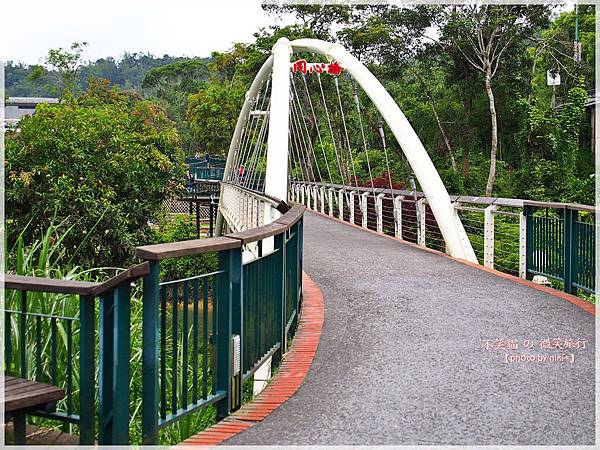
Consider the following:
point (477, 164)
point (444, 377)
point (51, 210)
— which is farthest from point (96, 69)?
point (444, 377)

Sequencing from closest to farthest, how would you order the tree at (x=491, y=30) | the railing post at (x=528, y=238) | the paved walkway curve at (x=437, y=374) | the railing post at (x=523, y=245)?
the paved walkway curve at (x=437, y=374), the railing post at (x=528, y=238), the railing post at (x=523, y=245), the tree at (x=491, y=30)

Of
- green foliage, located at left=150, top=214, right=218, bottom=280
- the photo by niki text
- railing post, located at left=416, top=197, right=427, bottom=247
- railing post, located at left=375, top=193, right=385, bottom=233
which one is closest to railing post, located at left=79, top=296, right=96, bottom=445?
the photo by niki text

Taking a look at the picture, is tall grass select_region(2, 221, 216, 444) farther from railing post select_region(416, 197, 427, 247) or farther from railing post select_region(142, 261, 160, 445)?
railing post select_region(416, 197, 427, 247)

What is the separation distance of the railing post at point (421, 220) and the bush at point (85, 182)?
20.3 feet

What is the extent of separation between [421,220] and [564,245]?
5422mm

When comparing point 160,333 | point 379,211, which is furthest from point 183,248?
point 379,211

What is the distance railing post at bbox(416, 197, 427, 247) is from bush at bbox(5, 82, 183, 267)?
6.18 meters

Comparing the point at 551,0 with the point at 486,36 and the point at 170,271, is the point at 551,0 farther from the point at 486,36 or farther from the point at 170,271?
the point at 170,271

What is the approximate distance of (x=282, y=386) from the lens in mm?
4785

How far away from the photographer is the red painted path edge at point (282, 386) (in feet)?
13.0

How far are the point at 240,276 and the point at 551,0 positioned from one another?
73.1ft

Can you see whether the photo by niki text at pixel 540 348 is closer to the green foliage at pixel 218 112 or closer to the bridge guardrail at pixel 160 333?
the bridge guardrail at pixel 160 333

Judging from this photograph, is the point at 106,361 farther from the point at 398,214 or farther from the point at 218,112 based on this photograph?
the point at 218,112

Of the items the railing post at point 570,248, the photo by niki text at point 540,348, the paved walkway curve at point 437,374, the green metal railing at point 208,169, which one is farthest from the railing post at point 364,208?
the green metal railing at point 208,169
